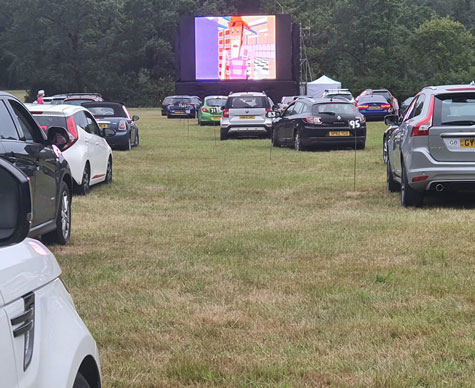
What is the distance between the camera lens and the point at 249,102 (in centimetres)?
3141

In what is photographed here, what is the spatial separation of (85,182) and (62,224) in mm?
5068

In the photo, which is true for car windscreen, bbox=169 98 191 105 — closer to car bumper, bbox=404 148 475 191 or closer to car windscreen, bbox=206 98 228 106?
car windscreen, bbox=206 98 228 106

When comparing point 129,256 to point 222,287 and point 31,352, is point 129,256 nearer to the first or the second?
Answer: point 222,287

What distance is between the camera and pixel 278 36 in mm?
58219

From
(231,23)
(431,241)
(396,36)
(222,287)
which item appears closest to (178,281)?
(222,287)

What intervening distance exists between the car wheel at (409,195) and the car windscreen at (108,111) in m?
14.3

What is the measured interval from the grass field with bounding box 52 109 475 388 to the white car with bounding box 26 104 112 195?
1.35ft

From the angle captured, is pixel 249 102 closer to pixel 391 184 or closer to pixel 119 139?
pixel 119 139

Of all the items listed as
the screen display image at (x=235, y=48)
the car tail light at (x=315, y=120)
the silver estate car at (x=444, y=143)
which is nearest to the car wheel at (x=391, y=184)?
the silver estate car at (x=444, y=143)

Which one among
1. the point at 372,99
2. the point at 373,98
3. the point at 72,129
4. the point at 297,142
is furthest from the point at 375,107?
the point at 72,129

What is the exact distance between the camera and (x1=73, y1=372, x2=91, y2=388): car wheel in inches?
123

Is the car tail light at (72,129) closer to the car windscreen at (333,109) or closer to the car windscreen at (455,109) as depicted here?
the car windscreen at (455,109)

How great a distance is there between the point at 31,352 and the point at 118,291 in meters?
4.81

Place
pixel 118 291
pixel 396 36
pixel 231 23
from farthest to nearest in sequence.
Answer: pixel 396 36
pixel 231 23
pixel 118 291
